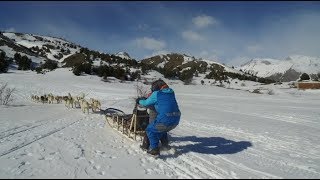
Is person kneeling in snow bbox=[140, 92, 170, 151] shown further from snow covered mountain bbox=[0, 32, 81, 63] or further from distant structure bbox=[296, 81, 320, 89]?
snow covered mountain bbox=[0, 32, 81, 63]

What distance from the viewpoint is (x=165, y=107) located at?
852 cm

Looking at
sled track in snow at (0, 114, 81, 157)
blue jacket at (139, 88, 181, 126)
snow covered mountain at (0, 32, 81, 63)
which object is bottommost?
sled track in snow at (0, 114, 81, 157)

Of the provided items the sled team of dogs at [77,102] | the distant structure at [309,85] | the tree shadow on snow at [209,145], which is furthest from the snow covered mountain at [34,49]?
the tree shadow on snow at [209,145]

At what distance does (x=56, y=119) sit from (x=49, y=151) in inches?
259

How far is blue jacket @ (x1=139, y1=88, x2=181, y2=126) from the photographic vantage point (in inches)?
335

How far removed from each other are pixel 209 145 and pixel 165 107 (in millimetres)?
2760

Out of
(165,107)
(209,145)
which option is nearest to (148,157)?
(165,107)

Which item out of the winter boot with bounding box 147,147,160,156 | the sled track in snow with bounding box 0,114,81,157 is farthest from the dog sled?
the sled track in snow with bounding box 0,114,81,157

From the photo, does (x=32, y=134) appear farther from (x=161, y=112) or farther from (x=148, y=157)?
(x=161, y=112)

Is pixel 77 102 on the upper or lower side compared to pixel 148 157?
upper

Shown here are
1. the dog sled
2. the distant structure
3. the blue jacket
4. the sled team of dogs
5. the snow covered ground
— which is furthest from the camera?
the distant structure

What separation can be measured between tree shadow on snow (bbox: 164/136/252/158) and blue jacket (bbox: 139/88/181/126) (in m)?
1.14

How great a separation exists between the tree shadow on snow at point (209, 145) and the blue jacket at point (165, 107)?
1141 millimetres

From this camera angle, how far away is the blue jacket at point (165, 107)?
8.52 metres
